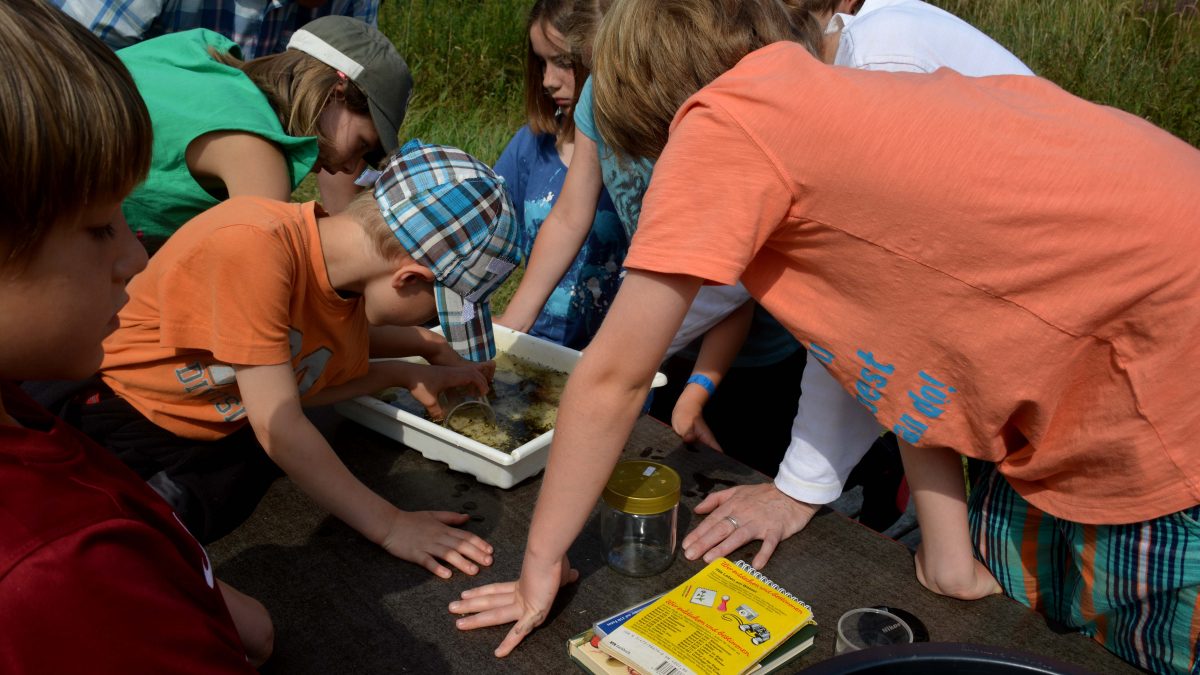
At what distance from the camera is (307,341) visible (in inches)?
63.7

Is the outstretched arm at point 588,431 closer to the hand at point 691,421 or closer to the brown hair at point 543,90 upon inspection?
the hand at point 691,421

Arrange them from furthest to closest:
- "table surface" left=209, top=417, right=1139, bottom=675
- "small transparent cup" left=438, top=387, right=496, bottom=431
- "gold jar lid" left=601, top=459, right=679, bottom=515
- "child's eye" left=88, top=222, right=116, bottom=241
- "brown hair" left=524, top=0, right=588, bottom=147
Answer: "brown hair" left=524, top=0, right=588, bottom=147, "small transparent cup" left=438, top=387, right=496, bottom=431, "gold jar lid" left=601, top=459, right=679, bottom=515, "table surface" left=209, top=417, right=1139, bottom=675, "child's eye" left=88, top=222, right=116, bottom=241

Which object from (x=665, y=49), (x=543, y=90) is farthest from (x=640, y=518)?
(x=543, y=90)

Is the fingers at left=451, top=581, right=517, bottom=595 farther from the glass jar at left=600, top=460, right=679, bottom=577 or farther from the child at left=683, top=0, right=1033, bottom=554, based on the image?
the child at left=683, top=0, right=1033, bottom=554

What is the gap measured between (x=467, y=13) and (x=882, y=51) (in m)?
4.59

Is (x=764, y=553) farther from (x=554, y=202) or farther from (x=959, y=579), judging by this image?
(x=554, y=202)

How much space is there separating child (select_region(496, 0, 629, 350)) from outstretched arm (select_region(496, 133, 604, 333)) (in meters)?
0.07

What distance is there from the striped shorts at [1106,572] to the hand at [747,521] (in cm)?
28

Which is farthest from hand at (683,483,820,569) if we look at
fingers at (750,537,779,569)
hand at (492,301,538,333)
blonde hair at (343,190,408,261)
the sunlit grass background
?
the sunlit grass background

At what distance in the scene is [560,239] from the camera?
224 centimetres

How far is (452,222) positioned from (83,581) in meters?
0.94

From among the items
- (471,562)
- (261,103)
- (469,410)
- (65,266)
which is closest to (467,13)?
(261,103)

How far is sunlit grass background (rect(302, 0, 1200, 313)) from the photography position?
4.12 meters

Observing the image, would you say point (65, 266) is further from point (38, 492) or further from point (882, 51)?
point (882, 51)
